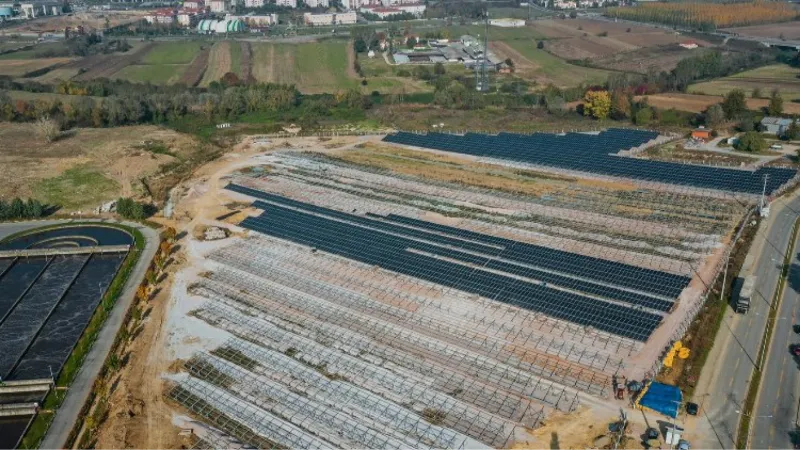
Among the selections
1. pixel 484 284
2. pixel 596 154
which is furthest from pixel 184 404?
pixel 596 154

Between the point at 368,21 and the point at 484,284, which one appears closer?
the point at 484,284

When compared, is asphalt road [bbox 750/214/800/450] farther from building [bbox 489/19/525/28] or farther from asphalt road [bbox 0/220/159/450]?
building [bbox 489/19/525/28]

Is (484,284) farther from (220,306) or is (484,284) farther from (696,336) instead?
(220,306)

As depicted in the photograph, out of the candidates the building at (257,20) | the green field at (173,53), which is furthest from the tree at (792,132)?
the building at (257,20)

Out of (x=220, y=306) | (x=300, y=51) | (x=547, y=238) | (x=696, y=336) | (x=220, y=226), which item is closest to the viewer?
(x=696, y=336)

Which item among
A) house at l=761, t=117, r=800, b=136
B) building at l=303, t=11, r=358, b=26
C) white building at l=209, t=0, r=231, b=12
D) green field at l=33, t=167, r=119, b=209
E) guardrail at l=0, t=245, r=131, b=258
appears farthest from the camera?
white building at l=209, t=0, r=231, b=12

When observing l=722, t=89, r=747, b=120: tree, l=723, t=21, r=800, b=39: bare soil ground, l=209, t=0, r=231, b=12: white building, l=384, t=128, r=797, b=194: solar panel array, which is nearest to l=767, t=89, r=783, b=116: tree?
l=722, t=89, r=747, b=120: tree
